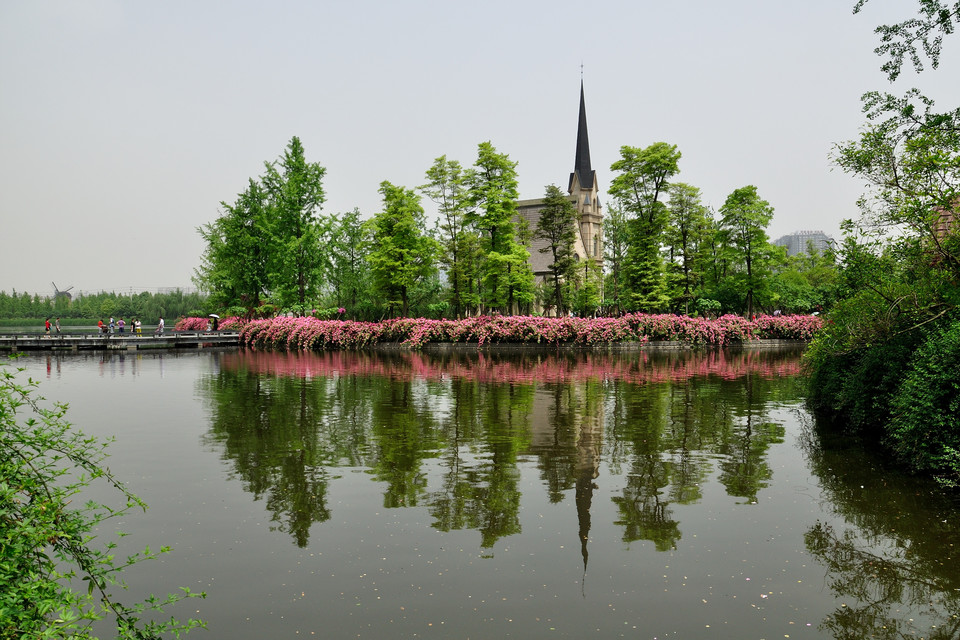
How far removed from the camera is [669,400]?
651 inches

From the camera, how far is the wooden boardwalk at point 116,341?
4256cm

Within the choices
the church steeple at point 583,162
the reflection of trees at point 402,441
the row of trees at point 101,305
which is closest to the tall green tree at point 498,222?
the reflection of trees at point 402,441

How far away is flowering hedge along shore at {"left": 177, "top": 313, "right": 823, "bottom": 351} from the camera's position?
125 ft

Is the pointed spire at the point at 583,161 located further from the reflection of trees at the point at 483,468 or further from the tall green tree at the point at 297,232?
the reflection of trees at the point at 483,468

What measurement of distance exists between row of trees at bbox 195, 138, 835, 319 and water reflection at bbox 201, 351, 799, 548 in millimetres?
20551

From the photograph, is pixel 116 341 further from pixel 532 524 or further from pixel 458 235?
pixel 532 524

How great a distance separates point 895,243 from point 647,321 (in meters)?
28.7

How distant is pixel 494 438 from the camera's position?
11.8 metres

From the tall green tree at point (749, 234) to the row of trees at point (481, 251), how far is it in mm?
84

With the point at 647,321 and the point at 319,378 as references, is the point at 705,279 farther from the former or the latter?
the point at 319,378

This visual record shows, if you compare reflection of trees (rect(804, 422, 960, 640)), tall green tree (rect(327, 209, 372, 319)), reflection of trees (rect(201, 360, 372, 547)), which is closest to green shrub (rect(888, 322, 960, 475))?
reflection of trees (rect(804, 422, 960, 640))

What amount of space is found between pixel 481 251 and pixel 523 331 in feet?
23.7

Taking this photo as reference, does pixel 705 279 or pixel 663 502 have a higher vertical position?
pixel 705 279

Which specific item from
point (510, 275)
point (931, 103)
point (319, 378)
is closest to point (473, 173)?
point (510, 275)
